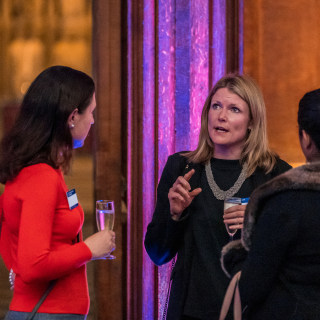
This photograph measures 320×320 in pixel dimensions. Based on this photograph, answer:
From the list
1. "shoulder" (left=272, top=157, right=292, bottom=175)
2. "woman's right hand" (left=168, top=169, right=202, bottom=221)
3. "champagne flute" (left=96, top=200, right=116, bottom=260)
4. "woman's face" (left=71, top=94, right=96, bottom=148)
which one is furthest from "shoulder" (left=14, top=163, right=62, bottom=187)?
"shoulder" (left=272, top=157, right=292, bottom=175)

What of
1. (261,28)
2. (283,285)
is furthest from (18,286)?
(261,28)

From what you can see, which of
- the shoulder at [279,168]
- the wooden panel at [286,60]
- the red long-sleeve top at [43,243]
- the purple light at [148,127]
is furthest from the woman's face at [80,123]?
the wooden panel at [286,60]

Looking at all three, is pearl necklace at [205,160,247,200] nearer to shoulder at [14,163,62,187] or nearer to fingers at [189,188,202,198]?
fingers at [189,188,202,198]

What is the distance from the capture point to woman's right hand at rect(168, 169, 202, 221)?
1902mm

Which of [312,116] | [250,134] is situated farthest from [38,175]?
[250,134]

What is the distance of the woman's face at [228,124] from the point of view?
83.7 inches

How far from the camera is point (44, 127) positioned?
161 cm

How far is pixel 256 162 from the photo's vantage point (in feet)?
6.93

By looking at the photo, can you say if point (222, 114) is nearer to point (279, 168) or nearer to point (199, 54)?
point (279, 168)

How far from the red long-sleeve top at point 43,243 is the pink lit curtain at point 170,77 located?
1.30 metres

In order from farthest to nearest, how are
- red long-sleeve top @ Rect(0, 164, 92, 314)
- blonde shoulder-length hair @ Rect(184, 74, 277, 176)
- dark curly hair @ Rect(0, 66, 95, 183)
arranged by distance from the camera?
blonde shoulder-length hair @ Rect(184, 74, 277, 176) → dark curly hair @ Rect(0, 66, 95, 183) → red long-sleeve top @ Rect(0, 164, 92, 314)

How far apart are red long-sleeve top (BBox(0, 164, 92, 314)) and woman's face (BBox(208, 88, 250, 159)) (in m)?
0.76

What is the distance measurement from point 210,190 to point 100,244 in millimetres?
602

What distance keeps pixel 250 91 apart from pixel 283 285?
3.27 feet
